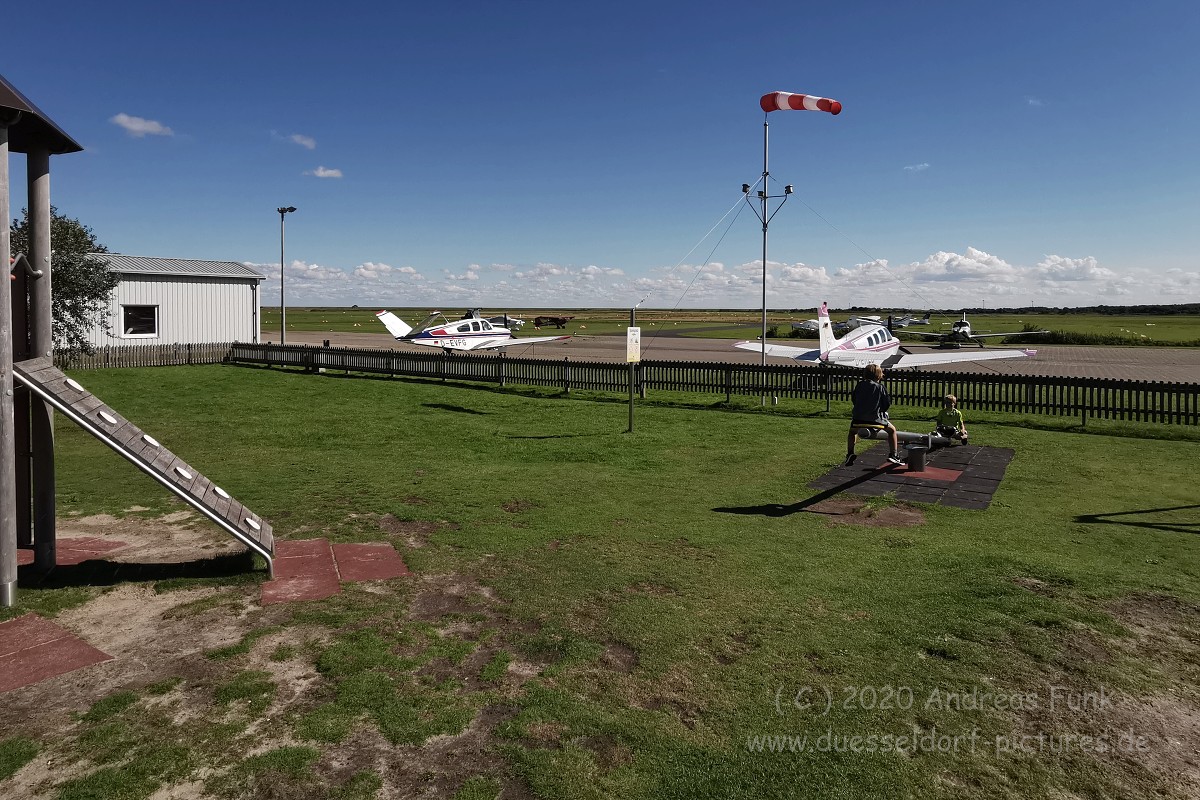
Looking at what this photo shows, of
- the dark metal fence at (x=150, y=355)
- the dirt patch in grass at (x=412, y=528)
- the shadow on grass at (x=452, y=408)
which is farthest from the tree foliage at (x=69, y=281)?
the dirt patch in grass at (x=412, y=528)

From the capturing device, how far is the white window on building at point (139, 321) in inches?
1252

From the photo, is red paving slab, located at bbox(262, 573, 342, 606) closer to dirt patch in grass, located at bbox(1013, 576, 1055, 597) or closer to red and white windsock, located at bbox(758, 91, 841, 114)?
dirt patch in grass, located at bbox(1013, 576, 1055, 597)

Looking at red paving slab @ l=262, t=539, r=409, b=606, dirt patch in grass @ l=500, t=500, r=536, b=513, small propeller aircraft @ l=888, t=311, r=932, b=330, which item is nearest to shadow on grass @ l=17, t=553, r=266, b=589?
red paving slab @ l=262, t=539, r=409, b=606

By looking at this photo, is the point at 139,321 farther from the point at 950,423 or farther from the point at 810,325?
the point at 810,325

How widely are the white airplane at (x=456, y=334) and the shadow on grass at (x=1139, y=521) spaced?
85.2ft

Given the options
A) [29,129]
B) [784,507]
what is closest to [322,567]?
[29,129]

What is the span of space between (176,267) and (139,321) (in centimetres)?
315

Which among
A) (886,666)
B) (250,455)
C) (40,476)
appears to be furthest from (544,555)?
(250,455)

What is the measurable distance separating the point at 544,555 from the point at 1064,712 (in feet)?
15.7

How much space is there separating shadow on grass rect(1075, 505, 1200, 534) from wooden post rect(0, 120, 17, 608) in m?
11.8

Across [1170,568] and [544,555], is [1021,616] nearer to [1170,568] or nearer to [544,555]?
[1170,568]

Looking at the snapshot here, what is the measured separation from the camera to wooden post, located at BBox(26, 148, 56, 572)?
6867 mm

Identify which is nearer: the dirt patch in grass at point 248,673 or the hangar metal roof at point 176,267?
the dirt patch in grass at point 248,673

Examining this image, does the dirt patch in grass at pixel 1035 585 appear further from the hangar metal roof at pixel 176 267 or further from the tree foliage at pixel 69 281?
the hangar metal roof at pixel 176 267
